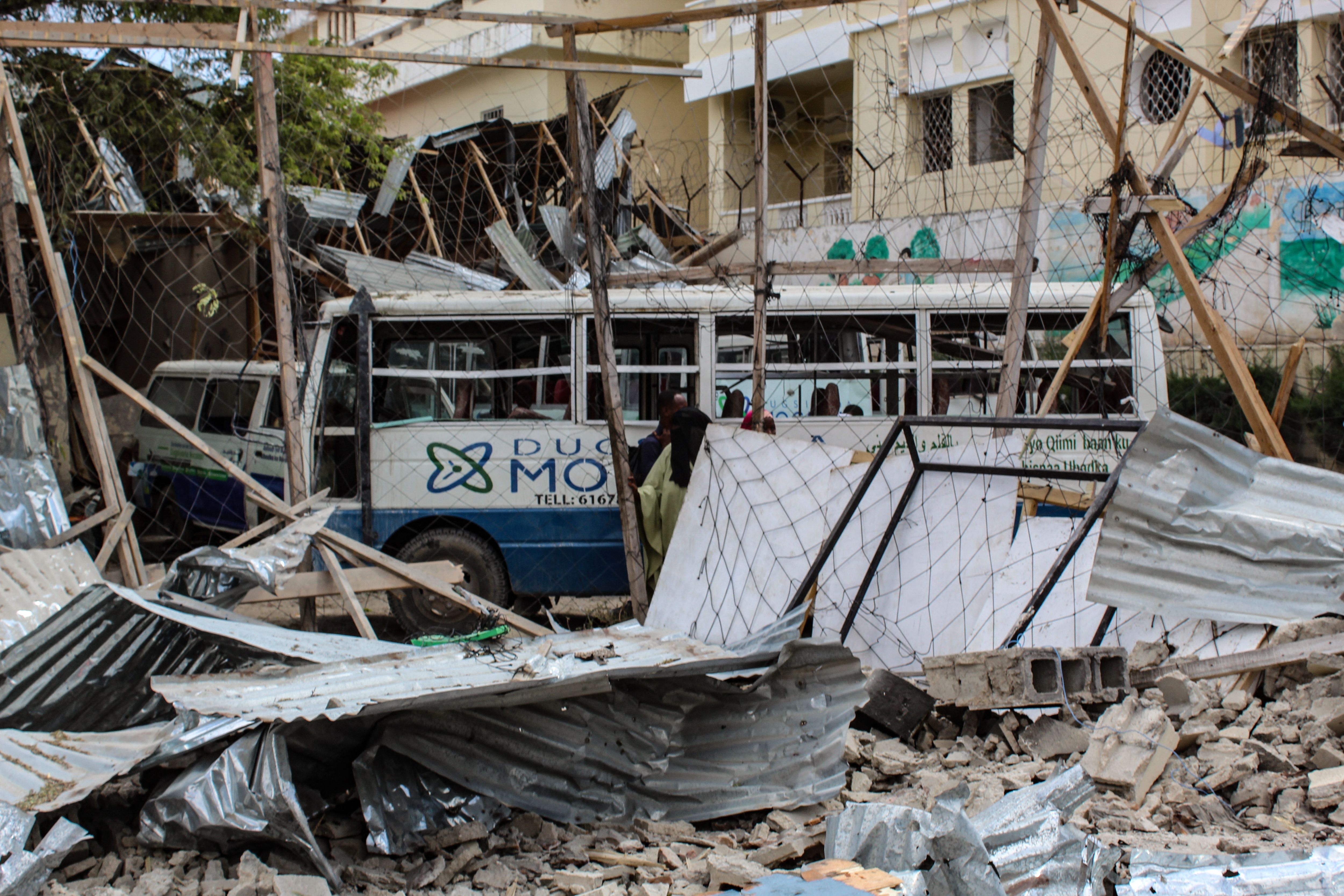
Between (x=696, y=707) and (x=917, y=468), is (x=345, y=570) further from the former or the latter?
(x=917, y=468)

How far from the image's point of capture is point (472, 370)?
271 inches

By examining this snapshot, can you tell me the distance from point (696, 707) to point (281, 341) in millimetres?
3047

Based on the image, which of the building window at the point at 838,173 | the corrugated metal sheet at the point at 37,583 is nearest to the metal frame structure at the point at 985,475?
the corrugated metal sheet at the point at 37,583

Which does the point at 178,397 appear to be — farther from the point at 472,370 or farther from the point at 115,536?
the point at 115,536

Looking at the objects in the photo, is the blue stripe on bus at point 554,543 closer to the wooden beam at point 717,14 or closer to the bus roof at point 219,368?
the bus roof at point 219,368

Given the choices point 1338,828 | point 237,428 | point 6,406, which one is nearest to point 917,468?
point 1338,828

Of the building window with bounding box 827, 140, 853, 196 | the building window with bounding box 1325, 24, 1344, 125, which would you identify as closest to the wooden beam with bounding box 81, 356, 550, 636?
the building window with bounding box 827, 140, 853, 196

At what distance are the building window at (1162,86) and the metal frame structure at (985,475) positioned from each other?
9.67m

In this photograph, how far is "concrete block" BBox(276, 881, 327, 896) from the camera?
2787 mm

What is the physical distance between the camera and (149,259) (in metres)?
11.5

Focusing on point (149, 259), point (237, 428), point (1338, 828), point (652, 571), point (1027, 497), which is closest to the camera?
point (1338, 828)

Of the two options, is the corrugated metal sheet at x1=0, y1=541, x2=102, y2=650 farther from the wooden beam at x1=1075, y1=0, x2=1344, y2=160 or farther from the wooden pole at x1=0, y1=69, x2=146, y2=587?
the wooden beam at x1=1075, y1=0, x2=1344, y2=160

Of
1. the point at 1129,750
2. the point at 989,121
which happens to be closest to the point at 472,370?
the point at 1129,750

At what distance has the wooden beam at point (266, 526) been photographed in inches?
205
